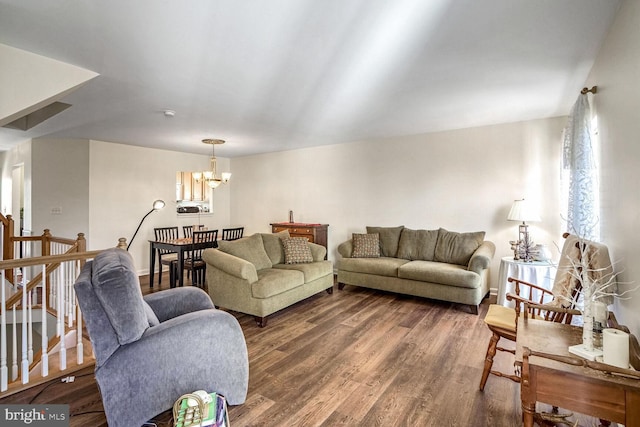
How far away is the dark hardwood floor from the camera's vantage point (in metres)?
1.93

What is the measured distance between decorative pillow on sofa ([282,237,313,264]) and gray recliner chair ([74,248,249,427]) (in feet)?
7.51

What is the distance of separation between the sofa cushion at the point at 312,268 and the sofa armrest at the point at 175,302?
1.61 meters

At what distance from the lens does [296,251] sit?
4.39m

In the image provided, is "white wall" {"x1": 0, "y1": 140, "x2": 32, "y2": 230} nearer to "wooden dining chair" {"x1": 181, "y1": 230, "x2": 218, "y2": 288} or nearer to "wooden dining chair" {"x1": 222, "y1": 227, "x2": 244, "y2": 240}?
"wooden dining chair" {"x1": 181, "y1": 230, "x2": 218, "y2": 288}

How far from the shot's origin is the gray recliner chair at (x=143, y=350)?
1.67 m

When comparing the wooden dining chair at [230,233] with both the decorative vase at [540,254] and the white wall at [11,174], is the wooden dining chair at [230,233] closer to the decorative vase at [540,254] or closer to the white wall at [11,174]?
the white wall at [11,174]

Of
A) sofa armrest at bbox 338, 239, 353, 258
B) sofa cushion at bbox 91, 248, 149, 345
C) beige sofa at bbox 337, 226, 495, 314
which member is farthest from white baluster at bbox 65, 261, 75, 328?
sofa armrest at bbox 338, 239, 353, 258

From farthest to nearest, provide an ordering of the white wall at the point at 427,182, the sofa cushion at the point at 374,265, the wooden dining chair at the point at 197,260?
the wooden dining chair at the point at 197,260 → the sofa cushion at the point at 374,265 → the white wall at the point at 427,182

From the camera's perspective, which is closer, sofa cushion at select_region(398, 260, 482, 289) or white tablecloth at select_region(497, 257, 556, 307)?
white tablecloth at select_region(497, 257, 556, 307)

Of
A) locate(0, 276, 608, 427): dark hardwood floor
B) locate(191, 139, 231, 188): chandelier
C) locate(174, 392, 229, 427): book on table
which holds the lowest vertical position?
locate(0, 276, 608, 427): dark hardwood floor

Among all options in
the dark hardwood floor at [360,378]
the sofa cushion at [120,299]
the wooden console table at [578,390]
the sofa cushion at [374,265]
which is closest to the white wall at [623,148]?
the wooden console table at [578,390]

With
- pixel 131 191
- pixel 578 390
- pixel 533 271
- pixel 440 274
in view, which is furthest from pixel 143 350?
pixel 131 191

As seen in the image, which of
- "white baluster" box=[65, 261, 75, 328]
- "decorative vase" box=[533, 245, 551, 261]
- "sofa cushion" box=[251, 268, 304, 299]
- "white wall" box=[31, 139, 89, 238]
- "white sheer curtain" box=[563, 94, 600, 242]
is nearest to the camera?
"white sheer curtain" box=[563, 94, 600, 242]

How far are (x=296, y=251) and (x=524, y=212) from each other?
297 cm
